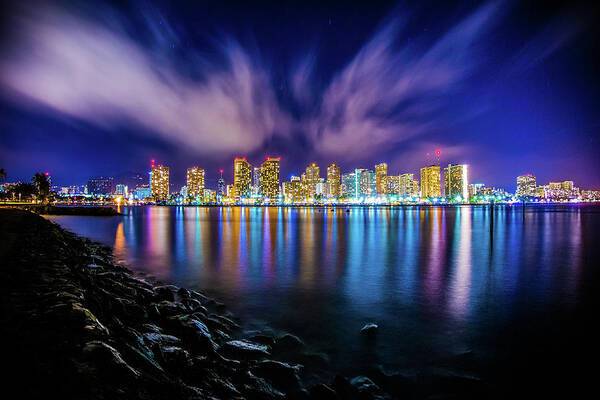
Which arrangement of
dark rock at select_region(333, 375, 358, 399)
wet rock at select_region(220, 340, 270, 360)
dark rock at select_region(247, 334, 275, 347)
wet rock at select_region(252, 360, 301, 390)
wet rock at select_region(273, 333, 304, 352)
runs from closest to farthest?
dark rock at select_region(333, 375, 358, 399)
wet rock at select_region(252, 360, 301, 390)
wet rock at select_region(220, 340, 270, 360)
wet rock at select_region(273, 333, 304, 352)
dark rock at select_region(247, 334, 275, 347)

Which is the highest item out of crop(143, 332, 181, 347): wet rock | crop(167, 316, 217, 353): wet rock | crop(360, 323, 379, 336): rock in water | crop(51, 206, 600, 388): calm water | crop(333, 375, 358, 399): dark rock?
crop(143, 332, 181, 347): wet rock

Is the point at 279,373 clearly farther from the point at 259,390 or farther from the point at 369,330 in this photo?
the point at 369,330

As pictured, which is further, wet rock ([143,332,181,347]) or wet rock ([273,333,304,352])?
wet rock ([273,333,304,352])

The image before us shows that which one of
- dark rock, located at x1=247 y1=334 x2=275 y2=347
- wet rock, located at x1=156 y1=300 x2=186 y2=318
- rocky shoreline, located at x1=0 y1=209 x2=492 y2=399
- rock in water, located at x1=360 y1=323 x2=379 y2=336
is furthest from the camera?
rock in water, located at x1=360 y1=323 x2=379 y2=336

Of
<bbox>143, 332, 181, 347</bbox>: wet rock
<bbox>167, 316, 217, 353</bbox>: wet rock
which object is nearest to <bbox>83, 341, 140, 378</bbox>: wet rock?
<bbox>143, 332, 181, 347</bbox>: wet rock

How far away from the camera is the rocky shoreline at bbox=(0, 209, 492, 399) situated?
189 inches

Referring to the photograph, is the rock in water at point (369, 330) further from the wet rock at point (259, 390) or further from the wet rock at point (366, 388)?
the wet rock at point (259, 390)

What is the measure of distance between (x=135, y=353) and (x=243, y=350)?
10.8 feet

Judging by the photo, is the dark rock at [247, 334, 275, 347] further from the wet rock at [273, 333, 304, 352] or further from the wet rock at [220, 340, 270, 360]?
the wet rock at [220, 340, 270, 360]

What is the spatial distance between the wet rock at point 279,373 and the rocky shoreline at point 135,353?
0.07 feet

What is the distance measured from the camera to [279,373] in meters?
7.76

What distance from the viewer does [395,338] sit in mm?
10281

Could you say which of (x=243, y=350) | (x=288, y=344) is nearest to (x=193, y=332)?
(x=243, y=350)

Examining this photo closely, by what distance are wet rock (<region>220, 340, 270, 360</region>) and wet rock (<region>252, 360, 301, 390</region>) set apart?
0.62 m
